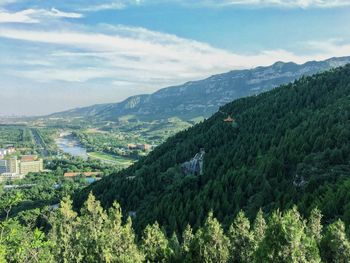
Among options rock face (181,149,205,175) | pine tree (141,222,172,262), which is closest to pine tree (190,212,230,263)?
pine tree (141,222,172,262)

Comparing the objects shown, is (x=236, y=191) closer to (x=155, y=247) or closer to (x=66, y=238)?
(x=155, y=247)

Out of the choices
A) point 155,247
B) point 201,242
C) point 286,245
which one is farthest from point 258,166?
point 286,245

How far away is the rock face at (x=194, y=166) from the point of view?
95750 mm

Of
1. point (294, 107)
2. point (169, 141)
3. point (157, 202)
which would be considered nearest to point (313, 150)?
point (157, 202)

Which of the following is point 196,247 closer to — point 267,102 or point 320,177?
point 320,177

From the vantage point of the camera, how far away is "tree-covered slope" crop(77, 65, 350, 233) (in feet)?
198

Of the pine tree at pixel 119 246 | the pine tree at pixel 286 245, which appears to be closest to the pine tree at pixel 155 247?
the pine tree at pixel 119 246

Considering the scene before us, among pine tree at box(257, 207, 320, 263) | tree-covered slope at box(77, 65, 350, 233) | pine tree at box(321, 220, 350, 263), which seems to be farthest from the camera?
tree-covered slope at box(77, 65, 350, 233)

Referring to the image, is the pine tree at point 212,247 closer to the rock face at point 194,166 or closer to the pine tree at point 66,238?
the pine tree at point 66,238

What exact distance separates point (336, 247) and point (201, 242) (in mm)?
10749

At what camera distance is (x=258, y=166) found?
7562 centimetres

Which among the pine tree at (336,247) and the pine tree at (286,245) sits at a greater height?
the pine tree at (286,245)

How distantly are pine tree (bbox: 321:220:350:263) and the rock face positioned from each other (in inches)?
2477

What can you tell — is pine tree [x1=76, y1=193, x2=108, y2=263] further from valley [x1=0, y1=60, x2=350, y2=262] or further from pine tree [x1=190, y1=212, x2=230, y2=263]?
pine tree [x1=190, y1=212, x2=230, y2=263]
